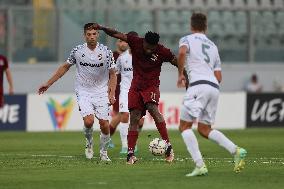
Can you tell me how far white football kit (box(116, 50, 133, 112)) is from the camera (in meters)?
20.2

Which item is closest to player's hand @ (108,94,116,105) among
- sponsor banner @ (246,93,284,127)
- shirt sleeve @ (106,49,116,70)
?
shirt sleeve @ (106,49,116,70)

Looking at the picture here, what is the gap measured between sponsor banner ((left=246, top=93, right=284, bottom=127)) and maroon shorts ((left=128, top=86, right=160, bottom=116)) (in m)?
14.7

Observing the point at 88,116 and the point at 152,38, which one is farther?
the point at 88,116

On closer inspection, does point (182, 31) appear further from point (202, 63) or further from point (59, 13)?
point (202, 63)

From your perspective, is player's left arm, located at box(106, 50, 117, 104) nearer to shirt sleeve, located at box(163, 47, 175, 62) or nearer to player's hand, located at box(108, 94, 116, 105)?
player's hand, located at box(108, 94, 116, 105)

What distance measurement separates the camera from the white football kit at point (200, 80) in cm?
1320

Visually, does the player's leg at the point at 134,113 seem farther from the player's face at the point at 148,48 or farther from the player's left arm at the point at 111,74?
the player's left arm at the point at 111,74

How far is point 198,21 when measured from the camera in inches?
523

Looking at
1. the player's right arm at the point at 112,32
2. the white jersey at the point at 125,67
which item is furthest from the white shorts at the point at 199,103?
the white jersey at the point at 125,67

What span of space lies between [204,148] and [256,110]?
9941 millimetres

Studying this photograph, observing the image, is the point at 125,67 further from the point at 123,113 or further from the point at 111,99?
the point at 111,99

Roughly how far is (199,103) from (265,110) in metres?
18.0

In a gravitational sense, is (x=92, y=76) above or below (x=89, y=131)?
above

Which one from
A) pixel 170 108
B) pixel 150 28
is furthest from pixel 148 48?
pixel 150 28
